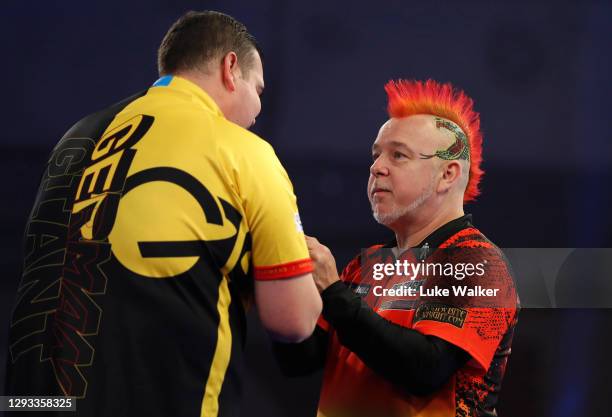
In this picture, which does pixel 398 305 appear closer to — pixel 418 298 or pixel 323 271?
pixel 418 298

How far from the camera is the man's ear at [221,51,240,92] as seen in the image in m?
1.48

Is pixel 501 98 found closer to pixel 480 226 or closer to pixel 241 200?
pixel 480 226

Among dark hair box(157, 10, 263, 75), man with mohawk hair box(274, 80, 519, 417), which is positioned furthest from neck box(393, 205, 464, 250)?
dark hair box(157, 10, 263, 75)

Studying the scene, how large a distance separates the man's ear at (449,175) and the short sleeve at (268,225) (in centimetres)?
73

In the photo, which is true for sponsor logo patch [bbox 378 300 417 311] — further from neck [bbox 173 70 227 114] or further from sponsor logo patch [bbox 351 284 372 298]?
neck [bbox 173 70 227 114]

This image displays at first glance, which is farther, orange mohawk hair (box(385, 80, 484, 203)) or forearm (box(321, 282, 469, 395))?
orange mohawk hair (box(385, 80, 484, 203))

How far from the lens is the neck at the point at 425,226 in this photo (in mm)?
1926

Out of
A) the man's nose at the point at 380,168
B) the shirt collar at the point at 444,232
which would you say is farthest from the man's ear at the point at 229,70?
the shirt collar at the point at 444,232

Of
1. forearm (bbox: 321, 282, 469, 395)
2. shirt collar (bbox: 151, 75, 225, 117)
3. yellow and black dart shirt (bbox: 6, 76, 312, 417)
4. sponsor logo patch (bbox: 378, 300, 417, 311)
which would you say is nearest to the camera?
yellow and black dart shirt (bbox: 6, 76, 312, 417)

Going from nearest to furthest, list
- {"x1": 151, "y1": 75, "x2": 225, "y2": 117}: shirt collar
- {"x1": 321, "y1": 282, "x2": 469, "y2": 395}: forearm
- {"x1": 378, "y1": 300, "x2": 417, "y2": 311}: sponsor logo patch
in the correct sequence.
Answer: {"x1": 151, "y1": 75, "x2": 225, "y2": 117}: shirt collar → {"x1": 321, "y1": 282, "x2": 469, "y2": 395}: forearm → {"x1": 378, "y1": 300, "x2": 417, "y2": 311}: sponsor logo patch

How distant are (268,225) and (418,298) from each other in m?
0.58

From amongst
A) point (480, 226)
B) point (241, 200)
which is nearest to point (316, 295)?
point (241, 200)

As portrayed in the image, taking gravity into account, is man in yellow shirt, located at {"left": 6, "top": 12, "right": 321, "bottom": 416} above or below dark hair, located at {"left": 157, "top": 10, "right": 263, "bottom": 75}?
below

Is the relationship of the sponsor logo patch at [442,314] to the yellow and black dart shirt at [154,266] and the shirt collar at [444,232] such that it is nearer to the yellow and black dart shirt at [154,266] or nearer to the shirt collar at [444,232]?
the shirt collar at [444,232]
